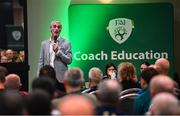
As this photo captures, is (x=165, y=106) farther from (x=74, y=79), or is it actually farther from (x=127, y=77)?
(x=127, y=77)

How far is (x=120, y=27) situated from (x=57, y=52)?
211cm

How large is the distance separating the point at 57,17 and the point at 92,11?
77 centimetres

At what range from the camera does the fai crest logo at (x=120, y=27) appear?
1165cm

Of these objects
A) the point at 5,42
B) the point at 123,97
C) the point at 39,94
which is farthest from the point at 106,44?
the point at 39,94

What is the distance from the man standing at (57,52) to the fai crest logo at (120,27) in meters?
1.75

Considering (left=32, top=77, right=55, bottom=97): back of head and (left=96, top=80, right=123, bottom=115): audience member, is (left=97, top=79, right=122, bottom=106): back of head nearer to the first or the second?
(left=96, top=80, right=123, bottom=115): audience member

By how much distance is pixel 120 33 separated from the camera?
11.7 m

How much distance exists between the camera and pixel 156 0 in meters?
12.2

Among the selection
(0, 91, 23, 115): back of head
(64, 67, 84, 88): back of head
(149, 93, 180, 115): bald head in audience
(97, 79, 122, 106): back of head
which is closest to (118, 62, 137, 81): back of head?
(64, 67, 84, 88): back of head

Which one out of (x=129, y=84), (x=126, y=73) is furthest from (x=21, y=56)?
(x=129, y=84)

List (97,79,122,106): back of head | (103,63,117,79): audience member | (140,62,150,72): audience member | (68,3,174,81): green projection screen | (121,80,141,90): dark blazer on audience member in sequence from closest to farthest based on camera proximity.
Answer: (97,79,122,106): back of head → (121,80,141,90): dark blazer on audience member → (140,62,150,72): audience member → (103,63,117,79): audience member → (68,3,174,81): green projection screen

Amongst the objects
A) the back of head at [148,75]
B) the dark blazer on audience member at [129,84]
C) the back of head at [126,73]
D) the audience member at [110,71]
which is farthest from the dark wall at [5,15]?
the back of head at [148,75]

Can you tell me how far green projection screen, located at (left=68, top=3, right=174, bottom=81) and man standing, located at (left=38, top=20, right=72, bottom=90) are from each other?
141 cm

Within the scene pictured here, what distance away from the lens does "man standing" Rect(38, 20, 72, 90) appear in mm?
9938
